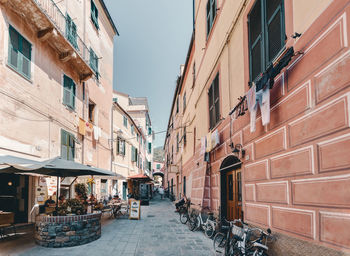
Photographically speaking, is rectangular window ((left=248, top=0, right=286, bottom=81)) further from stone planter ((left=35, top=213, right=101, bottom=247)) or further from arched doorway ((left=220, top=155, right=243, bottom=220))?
stone planter ((left=35, top=213, right=101, bottom=247))

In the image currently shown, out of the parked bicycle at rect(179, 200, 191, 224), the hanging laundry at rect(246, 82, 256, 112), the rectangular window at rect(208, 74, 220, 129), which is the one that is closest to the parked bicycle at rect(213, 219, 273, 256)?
the hanging laundry at rect(246, 82, 256, 112)

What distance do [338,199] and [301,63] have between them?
1.92 meters

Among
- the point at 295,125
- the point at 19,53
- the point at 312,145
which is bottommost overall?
the point at 312,145

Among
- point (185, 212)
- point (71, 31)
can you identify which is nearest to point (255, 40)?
point (185, 212)

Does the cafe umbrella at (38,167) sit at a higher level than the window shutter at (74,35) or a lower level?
lower

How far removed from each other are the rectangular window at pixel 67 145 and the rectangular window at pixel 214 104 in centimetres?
713

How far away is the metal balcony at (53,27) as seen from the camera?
30.7 ft

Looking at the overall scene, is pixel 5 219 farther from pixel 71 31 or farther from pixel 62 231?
pixel 71 31

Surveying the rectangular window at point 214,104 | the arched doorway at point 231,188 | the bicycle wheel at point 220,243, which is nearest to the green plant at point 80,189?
the rectangular window at point 214,104

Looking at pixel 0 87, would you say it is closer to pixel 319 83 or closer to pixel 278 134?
pixel 278 134

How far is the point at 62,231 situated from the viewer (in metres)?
7.21

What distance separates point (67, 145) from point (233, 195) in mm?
8757

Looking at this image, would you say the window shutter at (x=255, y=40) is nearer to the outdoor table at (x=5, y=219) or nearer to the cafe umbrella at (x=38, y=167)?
the cafe umbrella at (x=38, y=167)

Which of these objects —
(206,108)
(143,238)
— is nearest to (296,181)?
(143,238)
